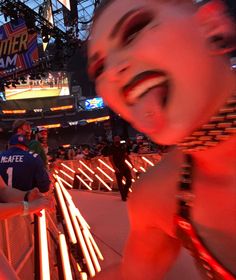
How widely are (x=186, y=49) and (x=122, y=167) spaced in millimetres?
6029

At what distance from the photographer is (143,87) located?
0.81 metres

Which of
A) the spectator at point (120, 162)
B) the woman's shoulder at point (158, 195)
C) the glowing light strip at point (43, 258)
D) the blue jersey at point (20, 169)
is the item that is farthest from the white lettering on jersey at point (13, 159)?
the spectator at point (120, 162)

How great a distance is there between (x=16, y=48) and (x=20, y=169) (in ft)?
23.2

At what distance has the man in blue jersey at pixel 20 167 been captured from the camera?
3.04 meters

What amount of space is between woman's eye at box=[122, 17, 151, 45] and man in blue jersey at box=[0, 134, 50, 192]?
7.71 feet

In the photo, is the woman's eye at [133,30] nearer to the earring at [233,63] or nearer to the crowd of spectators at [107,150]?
the earring at [233,63]

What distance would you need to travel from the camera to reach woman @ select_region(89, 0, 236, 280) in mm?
764

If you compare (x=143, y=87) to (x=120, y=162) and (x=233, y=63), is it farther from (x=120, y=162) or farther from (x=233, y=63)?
(x=120, y=162)

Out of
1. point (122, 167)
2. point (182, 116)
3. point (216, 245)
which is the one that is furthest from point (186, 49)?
point (122, 167)

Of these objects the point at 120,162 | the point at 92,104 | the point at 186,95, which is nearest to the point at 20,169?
the point at 186,95

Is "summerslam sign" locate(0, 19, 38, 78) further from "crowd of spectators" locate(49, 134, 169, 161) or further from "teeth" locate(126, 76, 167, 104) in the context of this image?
"teeth" locate(126, 76, 167, 104)

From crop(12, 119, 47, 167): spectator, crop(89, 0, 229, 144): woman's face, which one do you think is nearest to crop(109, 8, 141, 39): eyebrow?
crop(89, 0, 229, 144): woman's face

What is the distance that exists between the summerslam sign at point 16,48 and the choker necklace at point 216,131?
921 centimetres

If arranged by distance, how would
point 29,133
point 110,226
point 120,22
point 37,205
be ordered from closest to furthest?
point 120,22 < point 37,205 < point 29,133 < point 110,226
